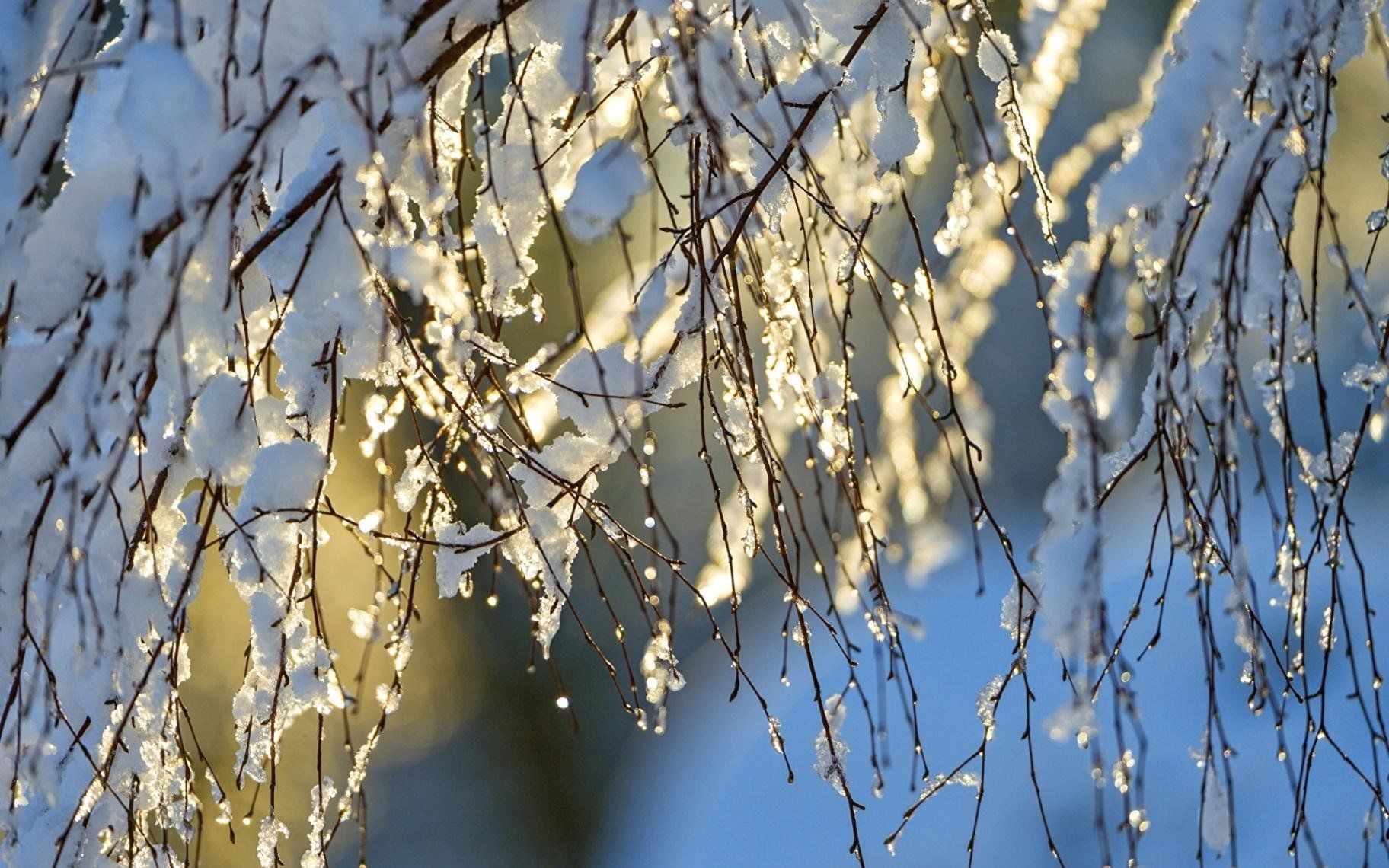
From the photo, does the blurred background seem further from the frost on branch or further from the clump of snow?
the clump of snow

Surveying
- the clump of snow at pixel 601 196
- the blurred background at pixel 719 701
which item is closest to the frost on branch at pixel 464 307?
the clump of snow at pixel 601 196

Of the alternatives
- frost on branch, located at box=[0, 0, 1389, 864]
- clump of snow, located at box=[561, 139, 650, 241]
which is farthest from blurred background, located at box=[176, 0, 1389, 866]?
clump of snow, located at box=[561, 139, 650, 241]

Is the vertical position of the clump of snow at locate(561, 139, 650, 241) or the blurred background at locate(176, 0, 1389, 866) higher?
the blurred background at locate(176, 0, 1389, 866)

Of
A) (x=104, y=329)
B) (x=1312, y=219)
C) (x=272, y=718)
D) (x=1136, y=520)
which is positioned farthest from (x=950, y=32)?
(x=1312, y=219)

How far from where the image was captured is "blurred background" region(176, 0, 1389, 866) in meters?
3.37

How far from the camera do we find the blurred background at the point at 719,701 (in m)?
3.37

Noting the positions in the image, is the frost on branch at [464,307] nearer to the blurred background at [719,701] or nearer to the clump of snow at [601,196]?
the clump of snow at [601,196]

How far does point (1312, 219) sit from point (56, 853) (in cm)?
446

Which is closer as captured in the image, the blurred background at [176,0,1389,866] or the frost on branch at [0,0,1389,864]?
the frost on branch at [0,0,1389,864]

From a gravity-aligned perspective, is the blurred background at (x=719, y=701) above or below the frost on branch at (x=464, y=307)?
above

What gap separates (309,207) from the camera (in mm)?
867

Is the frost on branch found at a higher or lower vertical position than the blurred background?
lower

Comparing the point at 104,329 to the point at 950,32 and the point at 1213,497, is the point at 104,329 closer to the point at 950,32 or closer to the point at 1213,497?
the point at 950,32

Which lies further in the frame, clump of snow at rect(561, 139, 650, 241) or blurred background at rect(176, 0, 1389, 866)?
blurred background at rect(176, 0, 1389, 866)
